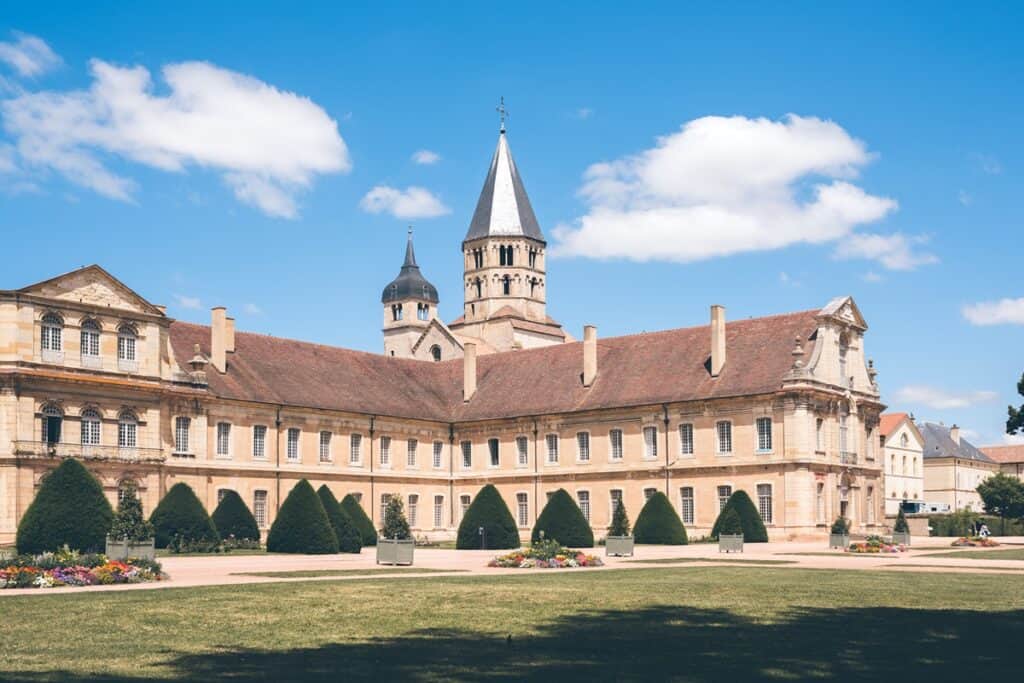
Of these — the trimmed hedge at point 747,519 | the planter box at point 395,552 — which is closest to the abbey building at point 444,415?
the trimmed hedge at point 747,519

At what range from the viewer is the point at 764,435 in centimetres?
5244

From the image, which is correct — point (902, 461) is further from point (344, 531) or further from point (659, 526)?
point (344, 531)

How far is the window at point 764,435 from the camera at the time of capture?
2061 inches

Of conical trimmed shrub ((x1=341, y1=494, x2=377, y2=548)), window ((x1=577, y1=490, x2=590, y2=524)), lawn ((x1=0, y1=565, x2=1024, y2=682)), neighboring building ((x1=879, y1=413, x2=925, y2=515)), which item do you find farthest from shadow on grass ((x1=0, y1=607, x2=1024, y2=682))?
neighboring building ((x1=879, y1=413, x2=925, y2=515))

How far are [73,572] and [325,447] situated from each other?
32269mm

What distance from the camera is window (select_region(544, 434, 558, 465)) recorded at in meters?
58.5

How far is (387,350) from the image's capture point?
114 metres

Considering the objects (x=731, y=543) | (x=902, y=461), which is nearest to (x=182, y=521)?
(x=731, y=543)

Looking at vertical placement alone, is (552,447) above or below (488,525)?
above

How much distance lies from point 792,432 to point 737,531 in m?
6.52

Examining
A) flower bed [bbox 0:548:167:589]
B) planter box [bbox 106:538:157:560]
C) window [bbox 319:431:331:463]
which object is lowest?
flower bed [bbox 0:548:167:589]

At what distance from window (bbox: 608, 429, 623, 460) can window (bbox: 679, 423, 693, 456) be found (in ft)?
9.66

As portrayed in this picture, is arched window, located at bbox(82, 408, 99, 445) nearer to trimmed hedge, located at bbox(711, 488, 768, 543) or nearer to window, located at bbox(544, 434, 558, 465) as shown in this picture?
window, located at bbox(544, 434, 558, 465)

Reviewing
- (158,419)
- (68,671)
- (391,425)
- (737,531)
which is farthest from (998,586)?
(391,425)
